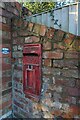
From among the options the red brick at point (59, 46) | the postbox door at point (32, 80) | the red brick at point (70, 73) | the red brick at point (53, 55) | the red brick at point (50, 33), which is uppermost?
the red brick at point (50, 33)

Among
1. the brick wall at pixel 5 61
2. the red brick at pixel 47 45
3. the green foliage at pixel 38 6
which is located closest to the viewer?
the red brick at pixel 47 45

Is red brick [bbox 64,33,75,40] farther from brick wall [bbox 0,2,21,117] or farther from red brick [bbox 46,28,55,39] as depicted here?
brick wall [bbox 0,2,21,117]

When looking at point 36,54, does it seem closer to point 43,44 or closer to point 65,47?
point 43,44

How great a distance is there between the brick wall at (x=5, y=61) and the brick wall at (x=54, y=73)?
0.71 ft

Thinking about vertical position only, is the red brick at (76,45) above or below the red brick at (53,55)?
above

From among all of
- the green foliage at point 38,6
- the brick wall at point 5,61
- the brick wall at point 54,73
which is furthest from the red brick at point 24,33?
the green foliage at point 38,6

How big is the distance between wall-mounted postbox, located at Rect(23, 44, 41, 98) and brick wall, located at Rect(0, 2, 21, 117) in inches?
15.2

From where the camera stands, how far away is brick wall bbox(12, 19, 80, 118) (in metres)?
2.07

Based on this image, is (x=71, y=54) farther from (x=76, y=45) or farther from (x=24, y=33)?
(x=24, y=33)

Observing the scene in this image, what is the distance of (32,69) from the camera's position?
2570 millimetres

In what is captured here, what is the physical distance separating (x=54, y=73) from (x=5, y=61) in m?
1.02

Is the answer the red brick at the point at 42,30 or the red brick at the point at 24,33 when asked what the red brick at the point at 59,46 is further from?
the red brick at the point at 24,33

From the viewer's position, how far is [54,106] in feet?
7.57

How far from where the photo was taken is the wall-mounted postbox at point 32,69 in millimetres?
2443
